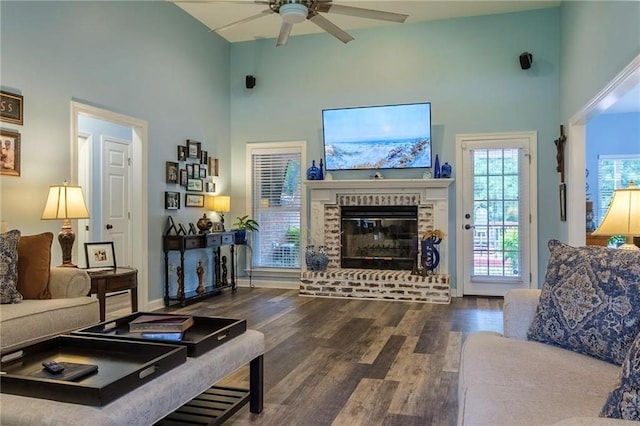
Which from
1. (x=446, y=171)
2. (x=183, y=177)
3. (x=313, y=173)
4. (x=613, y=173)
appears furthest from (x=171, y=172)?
(x=613, y=173)

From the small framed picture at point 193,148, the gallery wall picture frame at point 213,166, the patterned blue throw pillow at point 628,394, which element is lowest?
the patterned blue throw pillow at point 628,394

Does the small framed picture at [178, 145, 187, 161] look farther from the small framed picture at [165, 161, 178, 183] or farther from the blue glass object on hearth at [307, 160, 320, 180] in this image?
the blue glass object on hearth at [307, 160, 320, 180]

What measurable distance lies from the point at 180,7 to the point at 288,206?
2.91m

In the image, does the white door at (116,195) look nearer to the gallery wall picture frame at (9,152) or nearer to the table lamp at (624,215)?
the gallery wall picture frame at (9,152)

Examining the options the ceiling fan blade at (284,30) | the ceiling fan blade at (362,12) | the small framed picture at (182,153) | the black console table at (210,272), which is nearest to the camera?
the ceiling fan blade at (362,12)

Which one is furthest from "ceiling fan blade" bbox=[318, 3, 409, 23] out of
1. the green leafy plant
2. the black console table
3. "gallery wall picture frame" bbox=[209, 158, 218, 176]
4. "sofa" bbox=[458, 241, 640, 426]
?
the green leafy plant

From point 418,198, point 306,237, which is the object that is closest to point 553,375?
point 418,198

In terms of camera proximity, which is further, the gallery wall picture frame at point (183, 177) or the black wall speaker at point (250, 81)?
the black wall speaker at point (250, 81)

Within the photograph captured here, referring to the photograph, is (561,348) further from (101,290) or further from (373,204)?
(373,204)

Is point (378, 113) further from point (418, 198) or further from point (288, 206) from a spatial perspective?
point (288, 206)

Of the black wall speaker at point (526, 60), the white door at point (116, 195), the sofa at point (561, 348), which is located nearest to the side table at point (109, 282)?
the white door at point (116, 195)

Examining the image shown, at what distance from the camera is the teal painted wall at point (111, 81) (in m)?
3.78

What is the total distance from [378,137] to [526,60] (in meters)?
2.01

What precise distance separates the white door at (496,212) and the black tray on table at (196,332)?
4397mm
